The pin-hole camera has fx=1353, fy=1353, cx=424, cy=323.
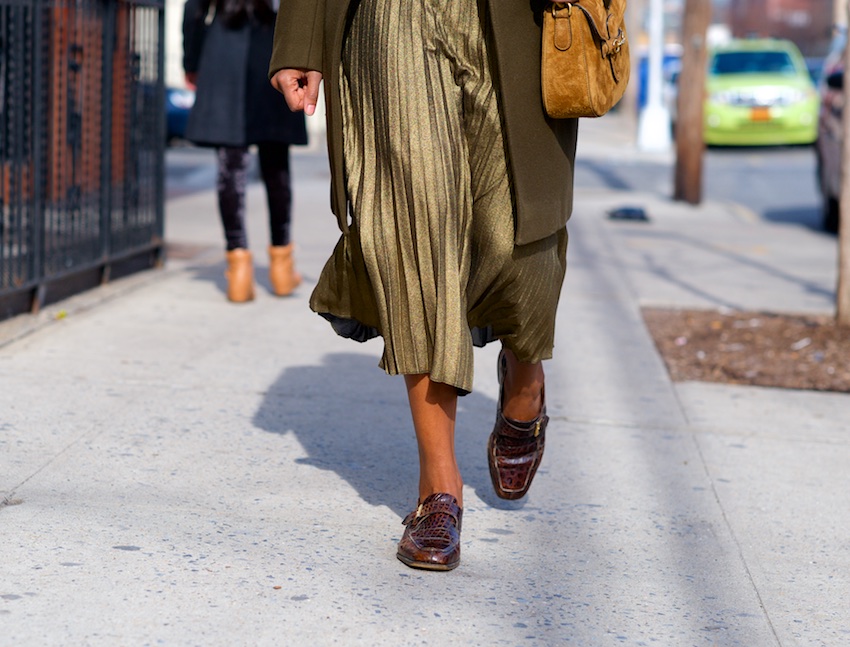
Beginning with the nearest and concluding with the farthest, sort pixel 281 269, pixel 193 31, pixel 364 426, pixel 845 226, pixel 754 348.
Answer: pixel 364 426, pixel 754 348, pixel 845 226, pixel 193 31, pixel 281 269

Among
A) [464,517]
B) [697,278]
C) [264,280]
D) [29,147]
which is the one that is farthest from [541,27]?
[697,278]

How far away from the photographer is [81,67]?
6.01 m

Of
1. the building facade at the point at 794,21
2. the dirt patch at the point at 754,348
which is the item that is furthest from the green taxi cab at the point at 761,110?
the building facade at the point at 794,21

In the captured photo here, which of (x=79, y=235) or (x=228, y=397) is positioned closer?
(x=228, y=397)

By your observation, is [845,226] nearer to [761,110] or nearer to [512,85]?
[512,85]

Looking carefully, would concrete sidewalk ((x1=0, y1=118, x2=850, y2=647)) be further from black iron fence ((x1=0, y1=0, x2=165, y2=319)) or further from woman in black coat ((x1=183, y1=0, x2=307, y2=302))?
woman in black coat ((x1=183, y1=0, x2=307, y2=302))

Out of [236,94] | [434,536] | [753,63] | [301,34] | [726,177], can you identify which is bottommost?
[726,177]

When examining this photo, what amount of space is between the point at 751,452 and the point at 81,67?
3459mm

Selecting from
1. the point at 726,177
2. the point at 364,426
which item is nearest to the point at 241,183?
the point at 364,426

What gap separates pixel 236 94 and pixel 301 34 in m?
3.05

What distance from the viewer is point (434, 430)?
3.02 m

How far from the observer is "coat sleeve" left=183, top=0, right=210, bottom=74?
6047 millimetres

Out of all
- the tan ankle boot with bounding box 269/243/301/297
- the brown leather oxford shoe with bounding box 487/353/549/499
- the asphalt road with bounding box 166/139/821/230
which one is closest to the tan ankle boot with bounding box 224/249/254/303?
the tan ankle boot with bounding box 269/243/301/297

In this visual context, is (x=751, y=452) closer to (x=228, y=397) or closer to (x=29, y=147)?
(x=228, y=397)
